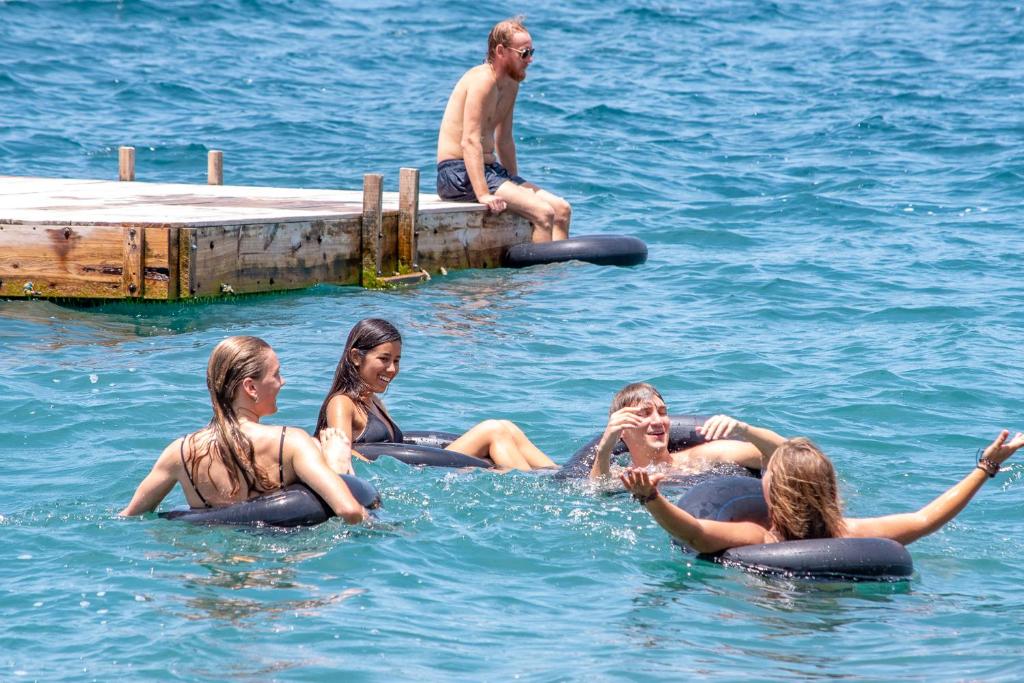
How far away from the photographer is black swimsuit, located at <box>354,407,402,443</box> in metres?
8.53

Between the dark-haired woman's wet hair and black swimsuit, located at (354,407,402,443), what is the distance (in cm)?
15

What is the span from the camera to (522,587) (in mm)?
6703

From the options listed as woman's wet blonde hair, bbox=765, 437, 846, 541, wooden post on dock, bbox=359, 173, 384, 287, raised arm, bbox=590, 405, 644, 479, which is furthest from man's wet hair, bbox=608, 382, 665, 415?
wooden post on dock, bbox=359, 173, 384, 287

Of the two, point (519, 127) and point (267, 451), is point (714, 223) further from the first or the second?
point (267, 451)

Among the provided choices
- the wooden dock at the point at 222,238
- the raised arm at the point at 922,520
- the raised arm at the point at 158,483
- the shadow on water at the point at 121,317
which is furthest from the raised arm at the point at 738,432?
the wooden dock at the point at 222,238

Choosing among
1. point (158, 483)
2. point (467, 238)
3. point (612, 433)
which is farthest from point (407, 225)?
point (158, 483)

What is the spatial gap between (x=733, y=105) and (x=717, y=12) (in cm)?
1137

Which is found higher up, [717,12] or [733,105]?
[717,12]

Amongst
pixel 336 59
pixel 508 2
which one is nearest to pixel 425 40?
pixel 336 59

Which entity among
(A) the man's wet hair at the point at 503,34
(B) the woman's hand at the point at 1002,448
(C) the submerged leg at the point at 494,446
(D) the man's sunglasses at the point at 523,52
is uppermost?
(A) the man's wet hair at the point at 503,34

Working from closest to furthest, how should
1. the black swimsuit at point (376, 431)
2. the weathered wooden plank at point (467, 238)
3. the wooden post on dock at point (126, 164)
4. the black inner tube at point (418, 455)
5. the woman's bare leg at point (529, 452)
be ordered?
the black inner tube at point (418, 455)
the black swimsuit at point (376, 431)
the woman's bare leg at point (529, 452)
the weathered wooden plank at point (467, 238)
the wooden post on dock at point (126, 164)

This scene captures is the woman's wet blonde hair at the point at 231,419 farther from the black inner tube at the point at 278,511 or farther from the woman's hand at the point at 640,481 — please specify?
the woman's hand at the point at 640,481

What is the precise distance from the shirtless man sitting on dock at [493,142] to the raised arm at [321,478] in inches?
318

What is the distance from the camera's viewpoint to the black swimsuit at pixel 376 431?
8.53m
